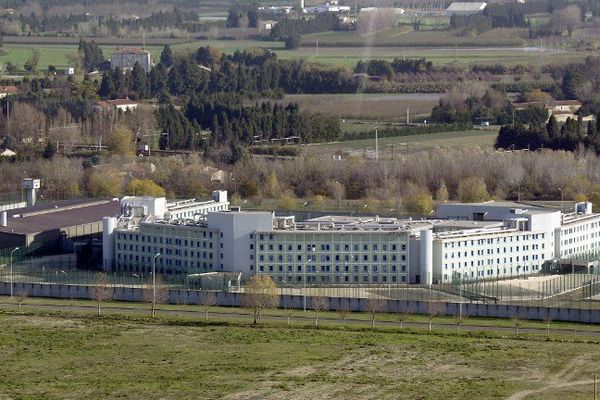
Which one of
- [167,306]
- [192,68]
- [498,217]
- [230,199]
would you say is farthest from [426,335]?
[192,68]

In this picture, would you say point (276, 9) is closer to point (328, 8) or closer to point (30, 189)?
point (328, 8)

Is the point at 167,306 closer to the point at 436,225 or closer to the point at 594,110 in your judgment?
the point at 436,225

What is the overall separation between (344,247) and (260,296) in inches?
102

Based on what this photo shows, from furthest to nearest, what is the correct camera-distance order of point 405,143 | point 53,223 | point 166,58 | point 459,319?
1. point 166,58
2. point 405,143
3. point 53,223
4. point 459,319

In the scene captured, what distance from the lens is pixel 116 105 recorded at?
50188mm

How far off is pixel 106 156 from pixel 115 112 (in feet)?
19.9

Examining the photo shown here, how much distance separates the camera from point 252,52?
6284 centimetres

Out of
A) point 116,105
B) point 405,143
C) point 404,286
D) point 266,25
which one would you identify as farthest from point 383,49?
point 404,286

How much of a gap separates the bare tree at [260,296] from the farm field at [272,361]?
2.20 feet

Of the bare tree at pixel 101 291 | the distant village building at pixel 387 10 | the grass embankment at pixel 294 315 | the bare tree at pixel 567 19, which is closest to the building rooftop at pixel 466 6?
the distant village building at pixel 387 10

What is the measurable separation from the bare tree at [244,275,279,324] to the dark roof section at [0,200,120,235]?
5.01 m

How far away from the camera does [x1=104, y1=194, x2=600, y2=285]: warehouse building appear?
91.6ft

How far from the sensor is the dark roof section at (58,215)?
3052 cm

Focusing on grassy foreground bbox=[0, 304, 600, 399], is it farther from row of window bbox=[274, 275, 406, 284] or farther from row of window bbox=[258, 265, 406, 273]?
row of window bbox=[258, 265, 406, 273]
